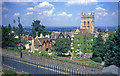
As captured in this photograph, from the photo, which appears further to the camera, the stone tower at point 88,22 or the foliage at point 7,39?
the stone tower at point 88,22

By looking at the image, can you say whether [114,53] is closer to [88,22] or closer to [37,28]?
[88,22]

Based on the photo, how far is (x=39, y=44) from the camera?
24328 mm

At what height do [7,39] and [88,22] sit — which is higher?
[88,22]

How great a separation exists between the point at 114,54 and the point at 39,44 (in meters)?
14.0

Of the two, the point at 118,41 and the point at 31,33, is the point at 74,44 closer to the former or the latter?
the point at 118,41

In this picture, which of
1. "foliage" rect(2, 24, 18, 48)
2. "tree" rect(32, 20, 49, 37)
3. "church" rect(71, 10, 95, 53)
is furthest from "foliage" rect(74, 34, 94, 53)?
"tree" rect(32, 20, 49, 37)

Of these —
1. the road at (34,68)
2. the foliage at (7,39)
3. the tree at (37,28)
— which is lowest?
the road at (34,68)

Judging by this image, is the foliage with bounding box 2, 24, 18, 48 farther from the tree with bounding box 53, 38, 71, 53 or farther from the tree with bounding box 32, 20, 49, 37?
the tree with bounding box 32, 20, 49, 37

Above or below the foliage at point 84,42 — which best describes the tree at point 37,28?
above

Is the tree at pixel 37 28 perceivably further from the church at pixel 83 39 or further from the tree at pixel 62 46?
the tree at pixel 62 46

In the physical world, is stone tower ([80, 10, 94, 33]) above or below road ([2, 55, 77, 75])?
above

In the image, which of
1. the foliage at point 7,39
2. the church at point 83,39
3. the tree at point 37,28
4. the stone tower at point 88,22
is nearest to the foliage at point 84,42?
the church at point 83,39

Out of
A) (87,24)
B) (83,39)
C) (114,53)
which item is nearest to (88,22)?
(87,24)

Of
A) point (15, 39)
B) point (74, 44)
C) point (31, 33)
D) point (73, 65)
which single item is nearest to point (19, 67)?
point (73, 65)
